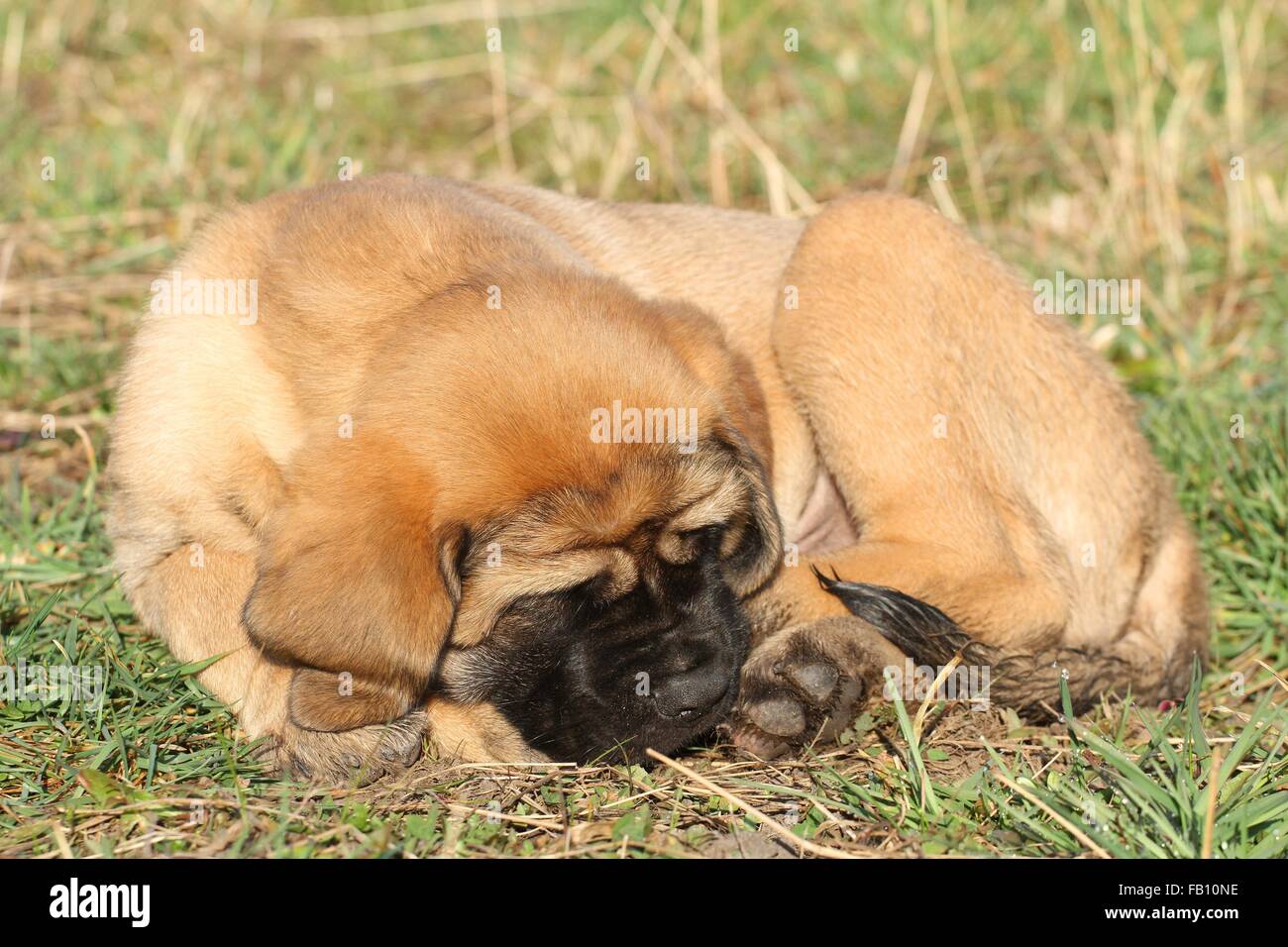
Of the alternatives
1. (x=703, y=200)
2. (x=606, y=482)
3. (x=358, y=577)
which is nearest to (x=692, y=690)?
(x=606, y=482)

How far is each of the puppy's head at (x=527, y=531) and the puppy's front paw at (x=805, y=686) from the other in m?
0.24

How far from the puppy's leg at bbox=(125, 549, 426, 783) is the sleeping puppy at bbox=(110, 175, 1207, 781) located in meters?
0.01

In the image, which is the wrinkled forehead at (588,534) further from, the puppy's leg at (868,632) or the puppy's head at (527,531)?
the puppy's leg at (868,632)

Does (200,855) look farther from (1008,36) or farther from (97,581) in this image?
(1008,36)

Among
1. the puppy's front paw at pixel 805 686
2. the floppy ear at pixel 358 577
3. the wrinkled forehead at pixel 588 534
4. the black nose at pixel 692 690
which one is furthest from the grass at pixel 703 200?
the wrinkled forehead at pixel 588 534

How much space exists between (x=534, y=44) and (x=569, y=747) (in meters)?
7.86

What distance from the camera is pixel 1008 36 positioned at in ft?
33.8

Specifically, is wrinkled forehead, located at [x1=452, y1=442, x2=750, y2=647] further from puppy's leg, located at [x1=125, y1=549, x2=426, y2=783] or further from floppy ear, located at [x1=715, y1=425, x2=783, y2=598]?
puppy's leg, located at [x1=125, y1=549, x2=426, y2=783]

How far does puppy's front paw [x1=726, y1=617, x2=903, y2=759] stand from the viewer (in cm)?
464

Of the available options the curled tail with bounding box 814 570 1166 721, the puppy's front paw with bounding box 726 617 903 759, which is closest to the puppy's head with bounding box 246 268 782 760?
the puppy's front paw with bounding box 726 617 903 759

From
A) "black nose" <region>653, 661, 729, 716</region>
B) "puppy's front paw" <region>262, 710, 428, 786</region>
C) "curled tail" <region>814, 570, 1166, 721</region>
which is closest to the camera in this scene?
"black nose" <region>653, 661, 729, 716</region>

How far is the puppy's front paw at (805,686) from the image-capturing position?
15.2 ft

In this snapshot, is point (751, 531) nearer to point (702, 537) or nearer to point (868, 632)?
point (702, 537)
